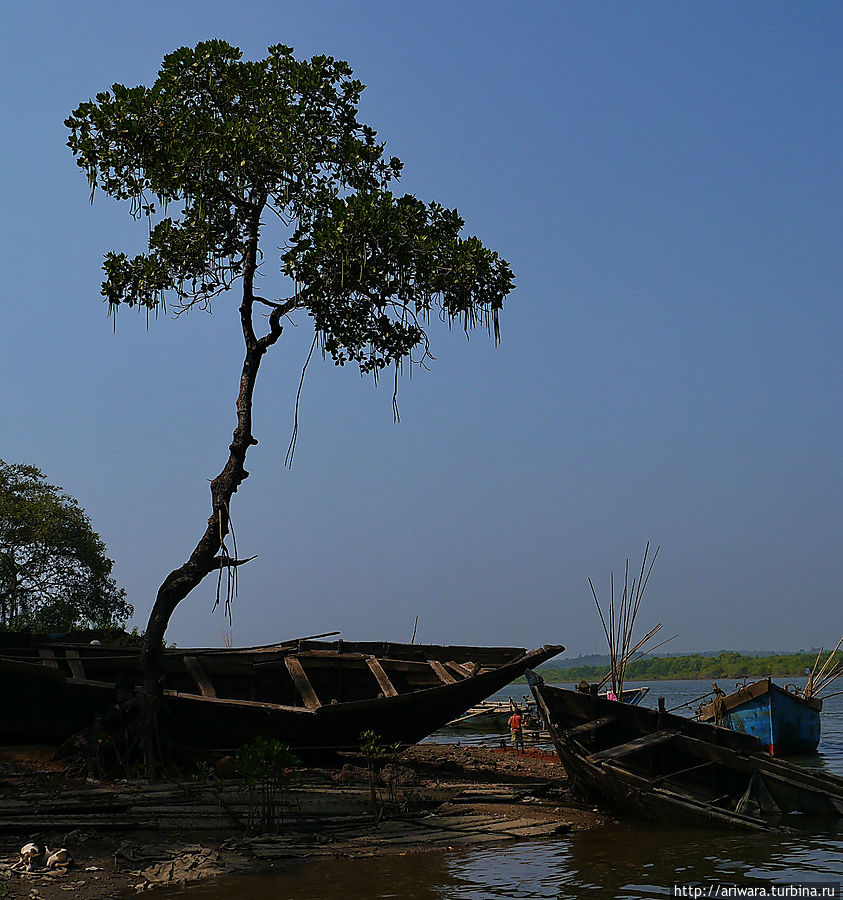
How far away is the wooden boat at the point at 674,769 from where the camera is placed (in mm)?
12047

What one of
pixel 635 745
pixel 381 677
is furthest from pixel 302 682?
pixel 635 745

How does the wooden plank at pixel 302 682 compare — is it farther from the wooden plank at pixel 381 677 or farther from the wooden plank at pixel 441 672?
the wooden plank at pixel 441 672

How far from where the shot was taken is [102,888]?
345 inches

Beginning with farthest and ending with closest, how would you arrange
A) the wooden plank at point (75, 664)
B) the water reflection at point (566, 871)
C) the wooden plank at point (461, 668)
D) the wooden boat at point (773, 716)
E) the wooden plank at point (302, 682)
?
1. the wooden boat at point (773, 716)
2. the wooden plank at point (461, 668)
3. the wooden plank at point (75, 664)
4. the wooden plank at point (302, 682)
5. the water reflection at point (566, 871)

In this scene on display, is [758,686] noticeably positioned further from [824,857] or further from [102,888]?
[102,888]

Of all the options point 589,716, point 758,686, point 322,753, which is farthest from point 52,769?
point 758,686

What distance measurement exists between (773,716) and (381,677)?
52.4 feet

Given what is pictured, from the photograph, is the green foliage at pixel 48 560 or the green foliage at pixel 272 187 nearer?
the green foliage at pixel 272 187

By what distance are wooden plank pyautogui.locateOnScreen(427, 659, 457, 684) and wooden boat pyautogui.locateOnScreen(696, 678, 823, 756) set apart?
14.0 metres

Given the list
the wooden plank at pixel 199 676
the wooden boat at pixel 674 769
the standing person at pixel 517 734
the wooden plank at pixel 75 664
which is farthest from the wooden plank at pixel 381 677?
the standing person at pixel 517 734

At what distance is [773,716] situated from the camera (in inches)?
1007

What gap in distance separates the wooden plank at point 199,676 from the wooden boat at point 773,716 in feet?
57.2

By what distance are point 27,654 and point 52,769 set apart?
2.61 meters

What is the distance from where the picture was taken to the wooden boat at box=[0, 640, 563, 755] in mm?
13148
